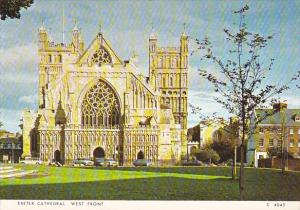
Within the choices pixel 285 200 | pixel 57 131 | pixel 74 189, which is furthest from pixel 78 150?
pixel 285 200

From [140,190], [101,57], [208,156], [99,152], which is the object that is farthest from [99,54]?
[140,190]

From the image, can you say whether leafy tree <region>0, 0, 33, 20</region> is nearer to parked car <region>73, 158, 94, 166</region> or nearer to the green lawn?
the green lawn

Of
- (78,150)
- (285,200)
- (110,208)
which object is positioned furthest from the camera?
(78,150)

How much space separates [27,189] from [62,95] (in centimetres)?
1633

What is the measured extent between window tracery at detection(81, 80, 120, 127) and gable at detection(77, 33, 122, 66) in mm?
910

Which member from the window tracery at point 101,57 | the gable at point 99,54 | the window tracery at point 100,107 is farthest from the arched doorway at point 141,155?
the window tracery at point 101,57

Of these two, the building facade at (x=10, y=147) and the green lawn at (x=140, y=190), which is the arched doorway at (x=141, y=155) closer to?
the building facade at (x=10, y=147)

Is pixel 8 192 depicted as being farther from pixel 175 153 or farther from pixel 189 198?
pixel 175 153

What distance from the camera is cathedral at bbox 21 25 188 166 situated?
2489 centimetres

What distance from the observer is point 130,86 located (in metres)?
25.6

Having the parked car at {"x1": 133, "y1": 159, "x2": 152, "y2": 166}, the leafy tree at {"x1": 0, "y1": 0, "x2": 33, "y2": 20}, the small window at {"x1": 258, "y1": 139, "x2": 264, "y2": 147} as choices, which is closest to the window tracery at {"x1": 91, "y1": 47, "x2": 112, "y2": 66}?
the parked car at {"x1": 133, "y1": 159, "x2": 152, "y2": 166}

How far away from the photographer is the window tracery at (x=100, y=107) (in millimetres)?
25562

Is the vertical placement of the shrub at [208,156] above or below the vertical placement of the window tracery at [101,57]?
below

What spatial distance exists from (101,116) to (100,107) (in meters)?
0.37
